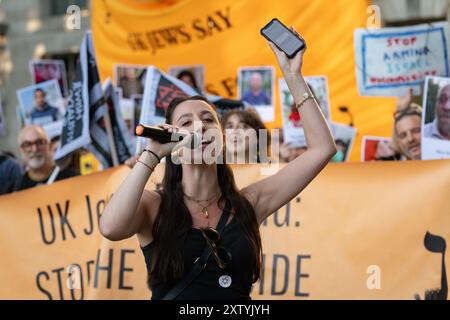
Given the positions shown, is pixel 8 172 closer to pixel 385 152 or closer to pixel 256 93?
pixel 256 93

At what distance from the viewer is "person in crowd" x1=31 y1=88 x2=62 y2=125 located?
23.1 feet

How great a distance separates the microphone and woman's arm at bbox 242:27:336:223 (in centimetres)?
39

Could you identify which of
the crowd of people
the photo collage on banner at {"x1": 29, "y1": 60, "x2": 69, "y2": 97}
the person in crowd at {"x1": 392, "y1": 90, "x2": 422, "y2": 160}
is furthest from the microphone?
the photo collage on banner at {"x1": 29, "y1": 60, "x2": 69, "y2": 97}

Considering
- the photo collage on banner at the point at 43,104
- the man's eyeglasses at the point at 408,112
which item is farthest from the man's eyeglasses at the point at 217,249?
the photo collage on banner at the point at 43,104

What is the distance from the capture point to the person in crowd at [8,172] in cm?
654

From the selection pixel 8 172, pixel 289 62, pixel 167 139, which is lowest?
pixel 8 172

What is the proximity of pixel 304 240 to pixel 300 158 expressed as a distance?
163 centimetres

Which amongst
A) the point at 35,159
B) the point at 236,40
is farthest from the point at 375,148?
the point at 35,159

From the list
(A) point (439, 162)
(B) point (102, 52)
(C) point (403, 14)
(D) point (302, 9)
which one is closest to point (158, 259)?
(A) point (439, 162)

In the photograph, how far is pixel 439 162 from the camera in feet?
14.3

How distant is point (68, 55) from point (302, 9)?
25.9 ft

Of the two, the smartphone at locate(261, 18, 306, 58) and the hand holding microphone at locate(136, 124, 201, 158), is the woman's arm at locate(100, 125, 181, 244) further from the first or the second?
the smartphone at locate(261, 18, 306, 58)

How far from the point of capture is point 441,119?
4902mm

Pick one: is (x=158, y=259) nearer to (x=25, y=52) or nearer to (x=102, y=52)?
(x=102, y=52)
